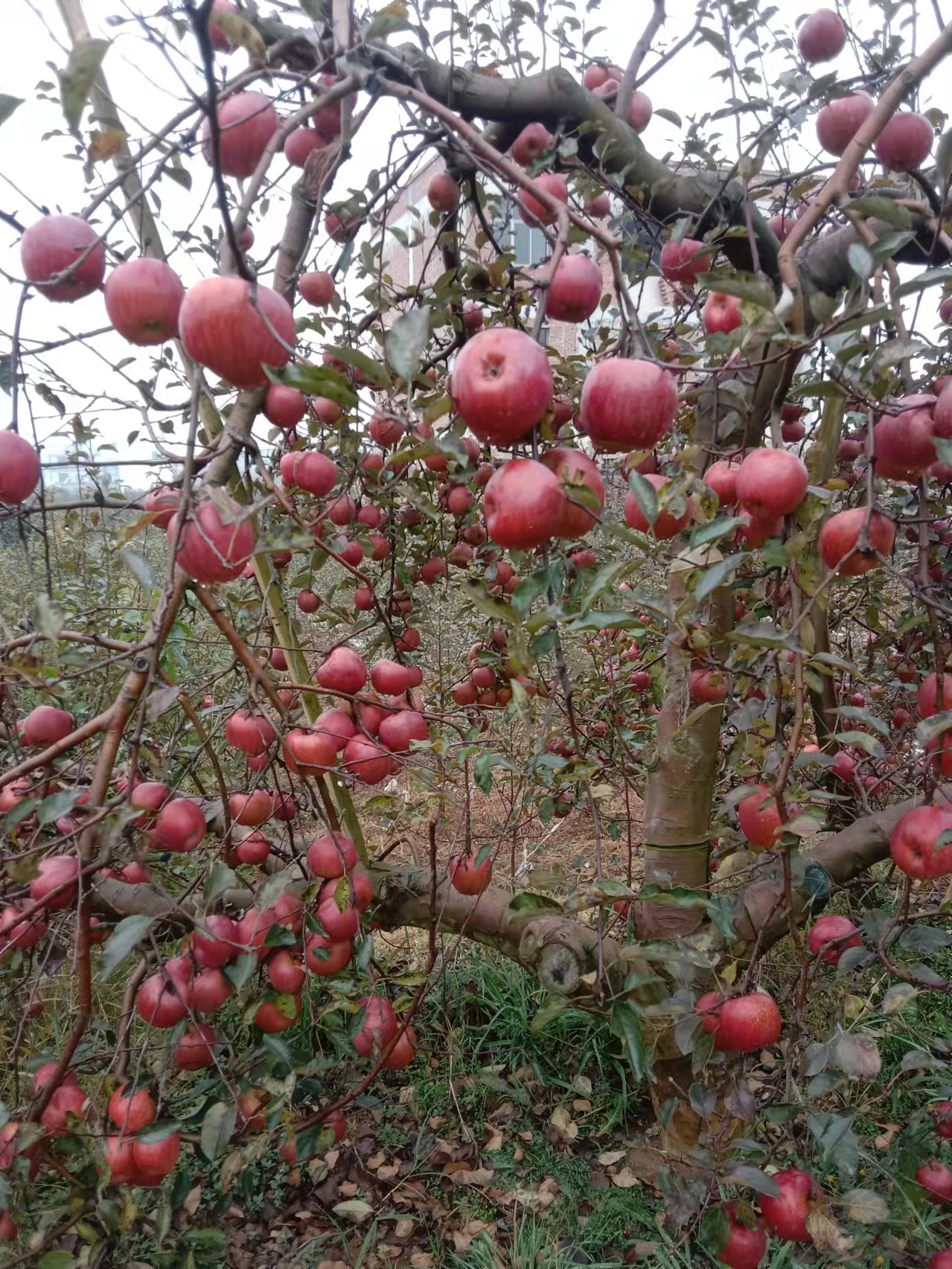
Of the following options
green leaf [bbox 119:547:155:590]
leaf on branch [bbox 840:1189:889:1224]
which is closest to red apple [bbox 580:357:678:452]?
green leaf [bbox 119:547:155:590]

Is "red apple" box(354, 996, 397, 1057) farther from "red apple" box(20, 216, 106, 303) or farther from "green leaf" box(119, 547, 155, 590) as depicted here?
"red apple" box(20, 216, 106, 303)

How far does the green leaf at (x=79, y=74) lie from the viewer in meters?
0.60

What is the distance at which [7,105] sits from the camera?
746 millimetres

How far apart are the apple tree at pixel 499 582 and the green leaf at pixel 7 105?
0.28ft

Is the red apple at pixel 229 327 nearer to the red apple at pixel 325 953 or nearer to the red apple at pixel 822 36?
the red apple at pixel 325 953

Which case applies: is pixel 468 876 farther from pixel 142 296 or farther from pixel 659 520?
pixel 142 296

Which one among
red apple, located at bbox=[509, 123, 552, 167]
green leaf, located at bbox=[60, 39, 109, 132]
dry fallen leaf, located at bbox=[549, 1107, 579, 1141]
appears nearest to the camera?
green leaf, located at bbox=[60, 39, 109, 132]

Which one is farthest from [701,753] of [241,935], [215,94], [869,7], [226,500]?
[869,7]

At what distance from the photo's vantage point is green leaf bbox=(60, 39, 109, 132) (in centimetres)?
60

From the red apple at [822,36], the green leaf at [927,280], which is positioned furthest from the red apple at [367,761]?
the red apple at [822,36]

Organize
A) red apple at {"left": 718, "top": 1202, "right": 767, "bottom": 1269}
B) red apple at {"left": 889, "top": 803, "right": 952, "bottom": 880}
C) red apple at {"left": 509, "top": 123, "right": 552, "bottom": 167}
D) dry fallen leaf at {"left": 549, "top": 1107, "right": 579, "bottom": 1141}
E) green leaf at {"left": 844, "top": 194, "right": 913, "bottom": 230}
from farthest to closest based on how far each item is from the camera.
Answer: dry fallen leaf at {"left": 549, "top": 1107, "right": 579, "bottom": 1141}, red apple at {"left": 509, "top": 123, "right": 552, "bottom": 167}, red apple at {"left": 718, "top": 1202, "right": 767, "bottom": 1269}, red apple at {"left": 889, "top": 803, "right": 952, "bottom": 880}, green leaf at {"left": 844, "top": 194, "right": 913, "bottom": 230}

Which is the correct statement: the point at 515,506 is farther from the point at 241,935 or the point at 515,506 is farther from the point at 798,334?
the point at 241,935

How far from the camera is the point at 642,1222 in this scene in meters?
1.81

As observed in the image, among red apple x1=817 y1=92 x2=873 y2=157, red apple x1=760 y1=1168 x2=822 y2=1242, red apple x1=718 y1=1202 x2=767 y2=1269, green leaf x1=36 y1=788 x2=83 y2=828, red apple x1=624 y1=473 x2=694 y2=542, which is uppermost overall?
red apple x1=817 y1=92 x2=873 y2=157
